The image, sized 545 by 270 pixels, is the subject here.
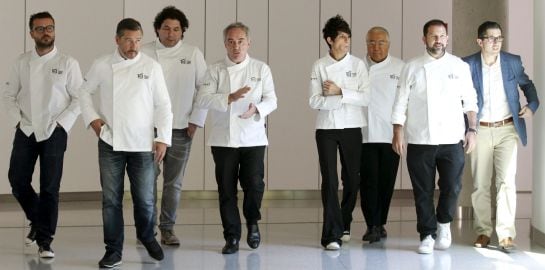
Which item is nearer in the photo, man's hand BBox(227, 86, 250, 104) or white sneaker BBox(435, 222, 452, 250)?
man's hand BBox(227, 86, 250, 104)

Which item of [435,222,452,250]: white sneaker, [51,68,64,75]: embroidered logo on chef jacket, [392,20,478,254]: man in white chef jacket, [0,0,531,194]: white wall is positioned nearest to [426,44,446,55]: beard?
[392,20,478,254]: man in white chef jacket

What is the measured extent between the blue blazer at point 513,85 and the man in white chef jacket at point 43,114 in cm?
306

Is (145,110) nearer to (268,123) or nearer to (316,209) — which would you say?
(316,209)

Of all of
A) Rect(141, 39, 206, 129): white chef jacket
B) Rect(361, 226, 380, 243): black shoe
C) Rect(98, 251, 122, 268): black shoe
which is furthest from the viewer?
Rect(361, 226, 380, 243): black shoe

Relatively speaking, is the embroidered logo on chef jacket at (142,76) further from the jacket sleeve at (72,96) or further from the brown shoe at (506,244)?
the brown shoe at (506,244)

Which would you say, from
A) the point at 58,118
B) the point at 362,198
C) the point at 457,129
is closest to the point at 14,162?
the point at 58,118

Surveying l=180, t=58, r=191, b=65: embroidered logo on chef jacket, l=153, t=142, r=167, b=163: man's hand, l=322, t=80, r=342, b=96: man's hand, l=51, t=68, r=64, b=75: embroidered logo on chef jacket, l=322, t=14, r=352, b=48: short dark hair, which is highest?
l=322, t=14, r=352, b=48: short dark hair

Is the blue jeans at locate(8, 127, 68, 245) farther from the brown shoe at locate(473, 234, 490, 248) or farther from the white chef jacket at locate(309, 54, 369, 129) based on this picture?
the brown shoe at locate(473, 234, 490, 248)

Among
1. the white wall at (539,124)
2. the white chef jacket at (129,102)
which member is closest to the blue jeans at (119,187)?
the white chef jacket at (129,102)

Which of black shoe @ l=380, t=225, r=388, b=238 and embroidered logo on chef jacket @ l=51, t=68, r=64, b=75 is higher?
embroidered logo on chef jacket @ l=51, t=68, r=64, b=75

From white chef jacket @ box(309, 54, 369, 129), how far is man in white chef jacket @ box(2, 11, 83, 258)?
1807 millimetres

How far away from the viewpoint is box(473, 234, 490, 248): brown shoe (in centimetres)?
728

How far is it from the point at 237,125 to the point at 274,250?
1022 millimetres

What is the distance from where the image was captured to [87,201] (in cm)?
1067
